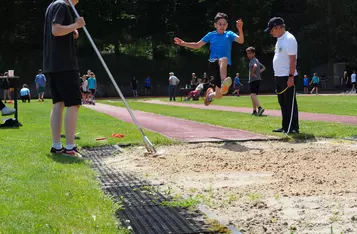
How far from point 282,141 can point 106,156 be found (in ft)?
9.43

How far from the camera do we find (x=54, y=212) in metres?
3.57

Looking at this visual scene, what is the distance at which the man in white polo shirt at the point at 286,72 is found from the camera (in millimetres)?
9312

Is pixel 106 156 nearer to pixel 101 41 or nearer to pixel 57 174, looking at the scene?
pixel 57 174

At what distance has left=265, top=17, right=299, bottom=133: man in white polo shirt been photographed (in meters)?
9.31

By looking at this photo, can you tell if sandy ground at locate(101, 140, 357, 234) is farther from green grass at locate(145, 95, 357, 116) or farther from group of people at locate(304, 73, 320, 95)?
group of people at locate(304, 73, 320, 95)

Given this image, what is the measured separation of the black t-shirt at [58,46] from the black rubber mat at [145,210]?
175cm

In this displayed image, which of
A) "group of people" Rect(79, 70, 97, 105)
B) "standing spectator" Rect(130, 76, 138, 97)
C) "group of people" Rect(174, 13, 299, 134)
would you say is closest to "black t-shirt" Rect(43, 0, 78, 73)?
"group of people" Rect(174, 13, 299, 134)

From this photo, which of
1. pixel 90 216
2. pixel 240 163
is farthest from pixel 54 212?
pixel 240 163

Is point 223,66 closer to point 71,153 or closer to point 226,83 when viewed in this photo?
point 226,83

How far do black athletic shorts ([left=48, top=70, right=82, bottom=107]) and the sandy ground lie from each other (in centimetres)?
89

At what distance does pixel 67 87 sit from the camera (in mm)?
6477

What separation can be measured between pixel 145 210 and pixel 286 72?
6291 mm

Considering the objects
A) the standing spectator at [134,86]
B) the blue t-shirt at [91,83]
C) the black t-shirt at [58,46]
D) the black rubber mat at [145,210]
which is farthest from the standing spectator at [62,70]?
the standing spectator at [134,86]

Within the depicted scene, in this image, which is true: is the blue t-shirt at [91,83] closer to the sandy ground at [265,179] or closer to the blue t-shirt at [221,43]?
the blue t-shirt at [221,43]
